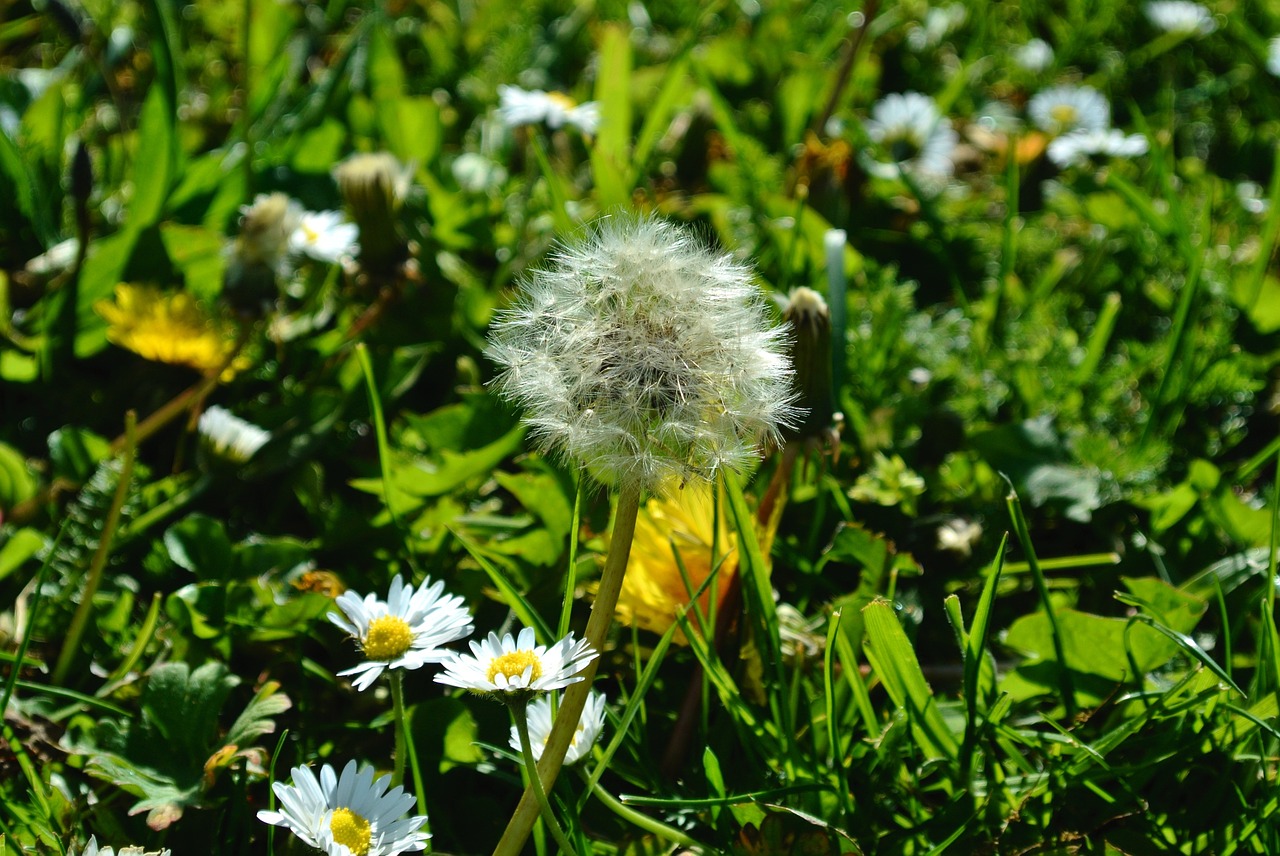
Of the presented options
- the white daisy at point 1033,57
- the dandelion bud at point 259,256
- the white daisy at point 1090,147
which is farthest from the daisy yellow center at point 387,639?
the white daisy at point 1033,57

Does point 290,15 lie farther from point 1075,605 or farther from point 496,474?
point 1075,605

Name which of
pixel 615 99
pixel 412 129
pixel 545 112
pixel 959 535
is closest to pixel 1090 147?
pixel 615 99

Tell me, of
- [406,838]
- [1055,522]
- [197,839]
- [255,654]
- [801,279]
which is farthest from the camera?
[801,279]

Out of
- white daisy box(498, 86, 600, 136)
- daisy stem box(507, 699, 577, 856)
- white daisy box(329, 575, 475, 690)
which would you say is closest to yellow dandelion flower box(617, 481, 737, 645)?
white daisy box(329, 575, 475, 690)

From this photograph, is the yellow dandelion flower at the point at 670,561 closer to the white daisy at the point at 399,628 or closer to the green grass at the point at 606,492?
the green grass at the point at 606,492

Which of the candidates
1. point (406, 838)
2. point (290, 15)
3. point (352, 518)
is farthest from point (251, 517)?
point (290, 15)

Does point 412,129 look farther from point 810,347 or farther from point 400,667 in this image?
point 400,667
